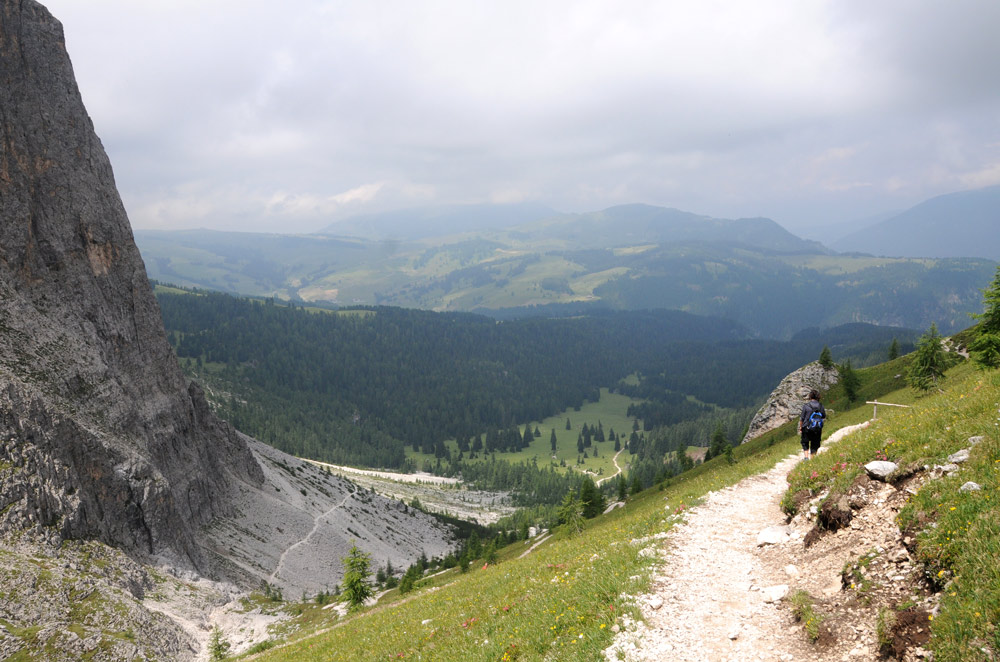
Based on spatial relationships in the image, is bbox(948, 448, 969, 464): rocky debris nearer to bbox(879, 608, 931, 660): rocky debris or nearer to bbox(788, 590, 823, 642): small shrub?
bbox(879, 608, 931, 660): rocky debris

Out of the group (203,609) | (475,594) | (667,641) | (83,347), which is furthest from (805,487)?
(83,347)

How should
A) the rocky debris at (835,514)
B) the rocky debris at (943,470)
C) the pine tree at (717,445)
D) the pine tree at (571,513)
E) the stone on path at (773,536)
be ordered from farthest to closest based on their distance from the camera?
the pine tree at (717,445)
the pine tree at (571,513)
the stone on path at (773,536)
the rocky debris at (835,514)
the rocky debris at (943,470)

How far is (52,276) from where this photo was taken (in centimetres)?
6438

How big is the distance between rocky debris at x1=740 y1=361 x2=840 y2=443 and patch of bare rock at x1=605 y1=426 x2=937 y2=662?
93.9 meters

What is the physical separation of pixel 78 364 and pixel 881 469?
80482 millimetres

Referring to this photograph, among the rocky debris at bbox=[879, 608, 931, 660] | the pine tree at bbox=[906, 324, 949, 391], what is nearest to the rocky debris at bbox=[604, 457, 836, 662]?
the rocky debris at bbox=[879, 608, 931, 660]

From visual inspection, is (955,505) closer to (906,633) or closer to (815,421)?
(906,633)

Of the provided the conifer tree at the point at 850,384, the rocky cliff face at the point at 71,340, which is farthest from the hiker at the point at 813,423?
the conifer tree at the point at 850,384

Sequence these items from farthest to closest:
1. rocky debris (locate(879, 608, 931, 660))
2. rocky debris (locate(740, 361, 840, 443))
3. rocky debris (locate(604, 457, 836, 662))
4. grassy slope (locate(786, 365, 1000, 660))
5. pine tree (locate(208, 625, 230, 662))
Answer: rocky debris (locate(740, 361, 840, 443))
pine tree (locate(208, 625, 230, 662))
rocky debris (locate(604, 457, 836, 662))
rocky debris (locate(879, 608, 931, 660))
grassy slope (locate(786, 365, 1000, 660))

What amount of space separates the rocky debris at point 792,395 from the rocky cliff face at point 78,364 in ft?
315

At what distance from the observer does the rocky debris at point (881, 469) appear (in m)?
14.5

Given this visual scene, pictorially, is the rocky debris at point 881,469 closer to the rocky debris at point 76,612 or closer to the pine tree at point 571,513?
the pine tree at point 571,513

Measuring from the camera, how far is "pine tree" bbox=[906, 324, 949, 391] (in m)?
60.2

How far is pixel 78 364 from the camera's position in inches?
2447
